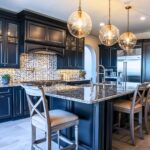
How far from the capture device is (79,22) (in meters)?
3.01

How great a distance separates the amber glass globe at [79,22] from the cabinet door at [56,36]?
201 centimetres

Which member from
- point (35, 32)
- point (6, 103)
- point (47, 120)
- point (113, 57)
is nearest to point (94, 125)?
point (47, 120)

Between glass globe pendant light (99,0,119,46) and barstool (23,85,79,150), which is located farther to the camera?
glass globe pendant light (99,0,119,46)

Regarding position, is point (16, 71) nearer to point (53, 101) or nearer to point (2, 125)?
point (2, 125)

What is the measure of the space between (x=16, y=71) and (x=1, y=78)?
1.54 feet

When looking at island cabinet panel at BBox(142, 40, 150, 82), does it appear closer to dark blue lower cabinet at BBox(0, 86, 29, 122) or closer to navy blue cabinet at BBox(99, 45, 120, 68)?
navy blue cabinet at BBox(99, 45, 120, 68)

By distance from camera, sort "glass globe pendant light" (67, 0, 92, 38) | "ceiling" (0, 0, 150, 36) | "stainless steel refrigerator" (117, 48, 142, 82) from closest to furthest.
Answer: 1. "glass globe pendant light" (67, 0, 92, 38)
2. "ceiling" (0, 0, 150, 36)
3. "stainless steel refrigerator" (117, 48, 142, 82)

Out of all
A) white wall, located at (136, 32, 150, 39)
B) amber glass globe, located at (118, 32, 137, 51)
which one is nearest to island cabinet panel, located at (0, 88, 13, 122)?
amber glass globe, located at (118, 32, 137, 51)

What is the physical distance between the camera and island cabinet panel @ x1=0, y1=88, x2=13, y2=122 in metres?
3.97

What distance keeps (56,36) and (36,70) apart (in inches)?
49.2

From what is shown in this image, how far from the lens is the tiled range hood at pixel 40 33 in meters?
4.45

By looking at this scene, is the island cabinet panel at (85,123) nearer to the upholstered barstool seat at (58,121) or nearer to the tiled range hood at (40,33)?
the upholstered barstool seat at (58,121)

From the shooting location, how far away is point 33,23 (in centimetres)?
461

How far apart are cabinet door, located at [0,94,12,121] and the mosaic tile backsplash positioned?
792mm
